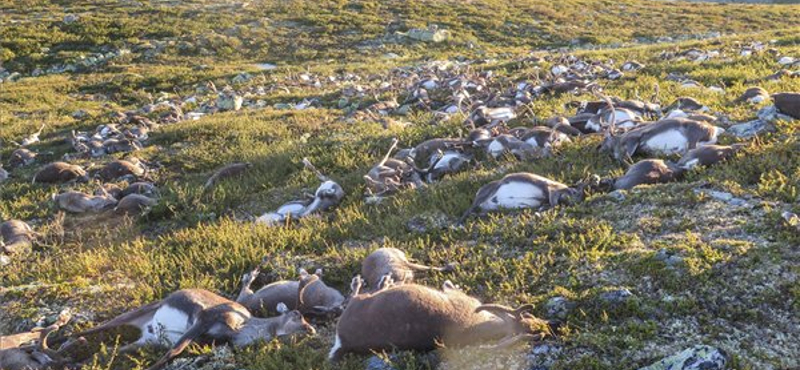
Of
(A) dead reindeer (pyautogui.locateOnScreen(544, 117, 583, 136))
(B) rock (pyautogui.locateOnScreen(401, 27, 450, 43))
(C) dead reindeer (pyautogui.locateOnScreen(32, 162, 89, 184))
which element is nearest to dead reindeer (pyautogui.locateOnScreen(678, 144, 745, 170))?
(A) dead reindeer (pyautogui.locateOnScreen(544, 117, 583, 136))

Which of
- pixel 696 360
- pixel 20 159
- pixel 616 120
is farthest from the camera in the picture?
pixel 20 159

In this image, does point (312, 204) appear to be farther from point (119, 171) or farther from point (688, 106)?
point (688, 106)

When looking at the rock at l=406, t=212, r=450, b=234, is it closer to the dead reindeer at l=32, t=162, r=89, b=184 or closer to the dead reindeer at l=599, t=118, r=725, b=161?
the dead reindeer at l=599, t=118, r=725, b=161

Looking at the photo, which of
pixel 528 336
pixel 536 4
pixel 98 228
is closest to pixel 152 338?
pixel 528 336

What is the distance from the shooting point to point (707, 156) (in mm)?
6461

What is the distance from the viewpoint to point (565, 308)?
3.95 metres

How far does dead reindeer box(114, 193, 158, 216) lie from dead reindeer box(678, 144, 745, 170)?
7.35m

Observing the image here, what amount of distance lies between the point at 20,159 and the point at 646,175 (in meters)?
12.9

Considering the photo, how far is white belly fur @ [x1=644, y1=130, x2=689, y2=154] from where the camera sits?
7086 millimetres

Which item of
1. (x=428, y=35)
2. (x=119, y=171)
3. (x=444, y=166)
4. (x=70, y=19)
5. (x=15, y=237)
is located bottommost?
(x=70, y=19)

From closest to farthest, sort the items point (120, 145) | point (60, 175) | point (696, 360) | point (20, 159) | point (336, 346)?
point (696, 360)
point (336, 346)
point (60, 175)
point (20, 159)
point (120, 145)

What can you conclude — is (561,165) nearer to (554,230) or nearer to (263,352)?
(554,230)

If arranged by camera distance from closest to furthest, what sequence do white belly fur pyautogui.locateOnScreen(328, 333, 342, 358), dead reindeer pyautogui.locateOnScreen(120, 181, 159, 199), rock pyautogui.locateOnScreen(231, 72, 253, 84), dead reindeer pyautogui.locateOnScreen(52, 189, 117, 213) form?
1. white belly fur pyautogui.locateOnScreen(328, 333, 342, 358)
2. dead reindeer pyautogui.locateOnScreen(52, 189, 117, 213)
3. dead reindeer pyautogui.locateOnScreen(120, 181, 159, 199)
4. rock pyautogui.locateOnScreen(231, 72, 253, 84)

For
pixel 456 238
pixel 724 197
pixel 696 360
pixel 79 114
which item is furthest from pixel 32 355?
pixel 79 114
